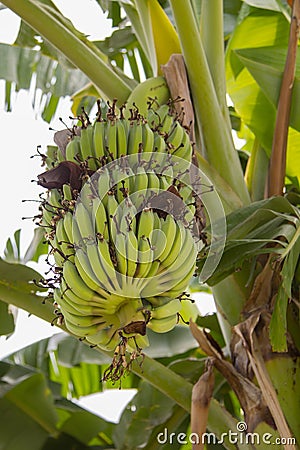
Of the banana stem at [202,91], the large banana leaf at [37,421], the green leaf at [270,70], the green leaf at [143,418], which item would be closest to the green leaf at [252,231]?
the banana stem at [202,91]

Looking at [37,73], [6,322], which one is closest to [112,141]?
[6,322]

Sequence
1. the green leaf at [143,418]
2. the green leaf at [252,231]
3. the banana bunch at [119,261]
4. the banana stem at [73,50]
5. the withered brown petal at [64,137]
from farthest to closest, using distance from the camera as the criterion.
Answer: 1. the green leaf at [143,418]
2. the banana stem at [73,50]
3. the green leaf at [252,231]
4. the withered brown petal at [64,137]
5. the banana bunch at [119,261]

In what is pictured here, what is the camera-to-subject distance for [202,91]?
0.89 meters

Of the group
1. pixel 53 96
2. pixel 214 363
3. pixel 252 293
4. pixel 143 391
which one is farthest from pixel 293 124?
pixel 53 96

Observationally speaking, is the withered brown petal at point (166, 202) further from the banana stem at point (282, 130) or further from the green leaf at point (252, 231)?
the banana stem at point (282, 130)

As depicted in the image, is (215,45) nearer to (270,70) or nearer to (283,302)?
(270,70)

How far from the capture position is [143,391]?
3.84 feet

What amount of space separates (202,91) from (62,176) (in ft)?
1.24

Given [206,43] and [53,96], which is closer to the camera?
[206,43]

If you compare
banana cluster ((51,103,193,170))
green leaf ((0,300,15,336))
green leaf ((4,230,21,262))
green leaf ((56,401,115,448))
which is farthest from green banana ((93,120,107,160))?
green leaf ((4,230,21,262))

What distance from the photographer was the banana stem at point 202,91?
0.89 m

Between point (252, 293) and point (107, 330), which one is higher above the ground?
point (107, 330)

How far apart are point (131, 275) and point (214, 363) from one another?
411mm

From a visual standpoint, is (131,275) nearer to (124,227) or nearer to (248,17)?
(124,227)
